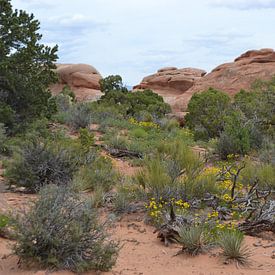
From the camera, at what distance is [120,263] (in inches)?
223

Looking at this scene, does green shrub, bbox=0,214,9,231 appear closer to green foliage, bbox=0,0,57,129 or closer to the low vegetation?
the low vegetation

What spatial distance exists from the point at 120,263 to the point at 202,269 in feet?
2.99

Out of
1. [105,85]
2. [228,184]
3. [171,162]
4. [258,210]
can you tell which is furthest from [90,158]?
[105,85]

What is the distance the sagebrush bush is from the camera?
16.9 feet

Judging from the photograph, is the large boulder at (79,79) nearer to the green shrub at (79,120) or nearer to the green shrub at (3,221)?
the green shrub at (79,120)

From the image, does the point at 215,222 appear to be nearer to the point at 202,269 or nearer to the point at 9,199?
the point at 202,269

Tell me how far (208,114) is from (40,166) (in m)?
11.6

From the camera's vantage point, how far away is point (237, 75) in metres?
Result: 35.5

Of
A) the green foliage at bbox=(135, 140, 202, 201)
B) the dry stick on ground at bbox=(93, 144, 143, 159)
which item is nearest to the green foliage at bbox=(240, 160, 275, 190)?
Result: the green foliage at bbox=(135, 140, 202, 201)

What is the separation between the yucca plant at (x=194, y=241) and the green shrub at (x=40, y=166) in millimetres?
3462

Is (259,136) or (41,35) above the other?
(41,35)

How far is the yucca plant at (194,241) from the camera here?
5867 mm

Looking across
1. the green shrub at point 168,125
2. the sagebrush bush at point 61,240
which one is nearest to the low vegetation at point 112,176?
the sagebrush bush at point 61,240

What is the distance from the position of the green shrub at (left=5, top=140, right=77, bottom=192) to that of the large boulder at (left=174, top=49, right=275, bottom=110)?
2364cm
